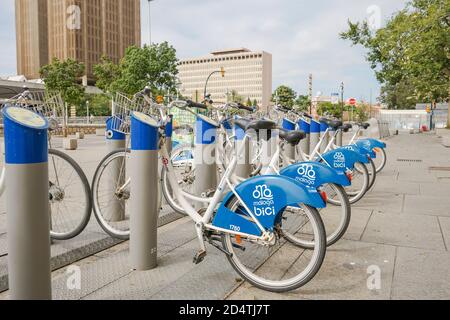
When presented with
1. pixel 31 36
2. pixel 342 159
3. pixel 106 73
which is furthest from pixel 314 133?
pixel 31 36

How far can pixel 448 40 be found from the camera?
19.8 metres

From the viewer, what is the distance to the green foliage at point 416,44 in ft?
61.2

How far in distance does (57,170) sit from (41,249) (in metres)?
1.70

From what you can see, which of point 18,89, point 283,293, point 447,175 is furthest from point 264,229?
point 447,175

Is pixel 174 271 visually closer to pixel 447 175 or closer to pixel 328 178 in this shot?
pixel 328 178

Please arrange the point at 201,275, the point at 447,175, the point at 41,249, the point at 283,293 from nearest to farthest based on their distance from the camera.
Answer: the point at 41,249 → the point at 283,293 → the point at 201,275 → the point at 447,175

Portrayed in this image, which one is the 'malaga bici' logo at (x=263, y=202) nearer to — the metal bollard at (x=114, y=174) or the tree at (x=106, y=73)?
the metal bollard at (x=114, y=174)

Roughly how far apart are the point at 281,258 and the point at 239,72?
10613 centimetres

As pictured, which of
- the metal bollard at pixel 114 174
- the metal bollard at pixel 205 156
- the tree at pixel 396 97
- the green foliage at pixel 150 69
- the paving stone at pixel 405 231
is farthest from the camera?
the tree at pixel 396 97

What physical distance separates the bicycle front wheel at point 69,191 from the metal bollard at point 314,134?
4.52 metres

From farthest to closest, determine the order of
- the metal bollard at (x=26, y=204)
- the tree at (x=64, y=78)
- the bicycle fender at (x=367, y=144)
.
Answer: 1. the tree at (x=64, y=78)
2. the bicycle fender at (x=367, y=144)
3. the metal bollard at (x=26, y=204)

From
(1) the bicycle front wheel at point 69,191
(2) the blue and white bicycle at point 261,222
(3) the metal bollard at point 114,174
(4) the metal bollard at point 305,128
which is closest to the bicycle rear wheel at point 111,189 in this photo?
(3) the metal bollard at point 114,174

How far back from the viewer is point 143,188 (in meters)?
3.07
